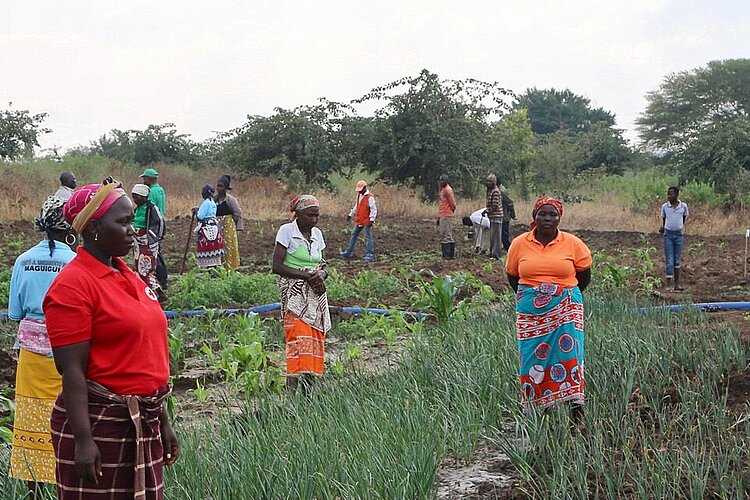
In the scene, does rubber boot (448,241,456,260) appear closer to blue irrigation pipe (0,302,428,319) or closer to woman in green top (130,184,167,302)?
blue irrigation pipe (0,302,428,319)

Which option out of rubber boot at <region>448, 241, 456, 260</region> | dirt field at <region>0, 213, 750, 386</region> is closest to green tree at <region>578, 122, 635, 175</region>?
dirt field at <region>0, 213, 750, 386</region>

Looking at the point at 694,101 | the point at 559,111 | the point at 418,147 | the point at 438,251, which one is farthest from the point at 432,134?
the point at 559,111

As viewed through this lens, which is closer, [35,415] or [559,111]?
[35,415]

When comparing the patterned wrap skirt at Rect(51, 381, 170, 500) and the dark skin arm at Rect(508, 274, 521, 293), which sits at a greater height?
the dark skin arm at Rect(508, 274, 521, 293)

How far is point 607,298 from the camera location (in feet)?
25.5

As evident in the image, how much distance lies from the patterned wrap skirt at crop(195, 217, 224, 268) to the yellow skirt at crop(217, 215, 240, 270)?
0.23 m

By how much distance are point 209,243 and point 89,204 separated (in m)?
8.74

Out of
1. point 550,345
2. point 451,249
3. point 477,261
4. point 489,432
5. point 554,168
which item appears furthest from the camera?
point 554,168

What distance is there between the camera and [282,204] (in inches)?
1015

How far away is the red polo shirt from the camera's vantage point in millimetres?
3002

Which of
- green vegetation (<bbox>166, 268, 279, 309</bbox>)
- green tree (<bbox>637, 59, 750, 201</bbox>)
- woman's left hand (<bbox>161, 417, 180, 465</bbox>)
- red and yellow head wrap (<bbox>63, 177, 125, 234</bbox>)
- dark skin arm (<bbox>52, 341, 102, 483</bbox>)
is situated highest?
green tree (<bbox>637, 59, 750, 201</bbox>)

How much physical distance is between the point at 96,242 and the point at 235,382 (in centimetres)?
343

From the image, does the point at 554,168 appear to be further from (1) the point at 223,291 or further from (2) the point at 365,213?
(1) the point at 223,291

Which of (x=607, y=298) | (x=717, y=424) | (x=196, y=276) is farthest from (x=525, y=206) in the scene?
(x=717, y=424)
